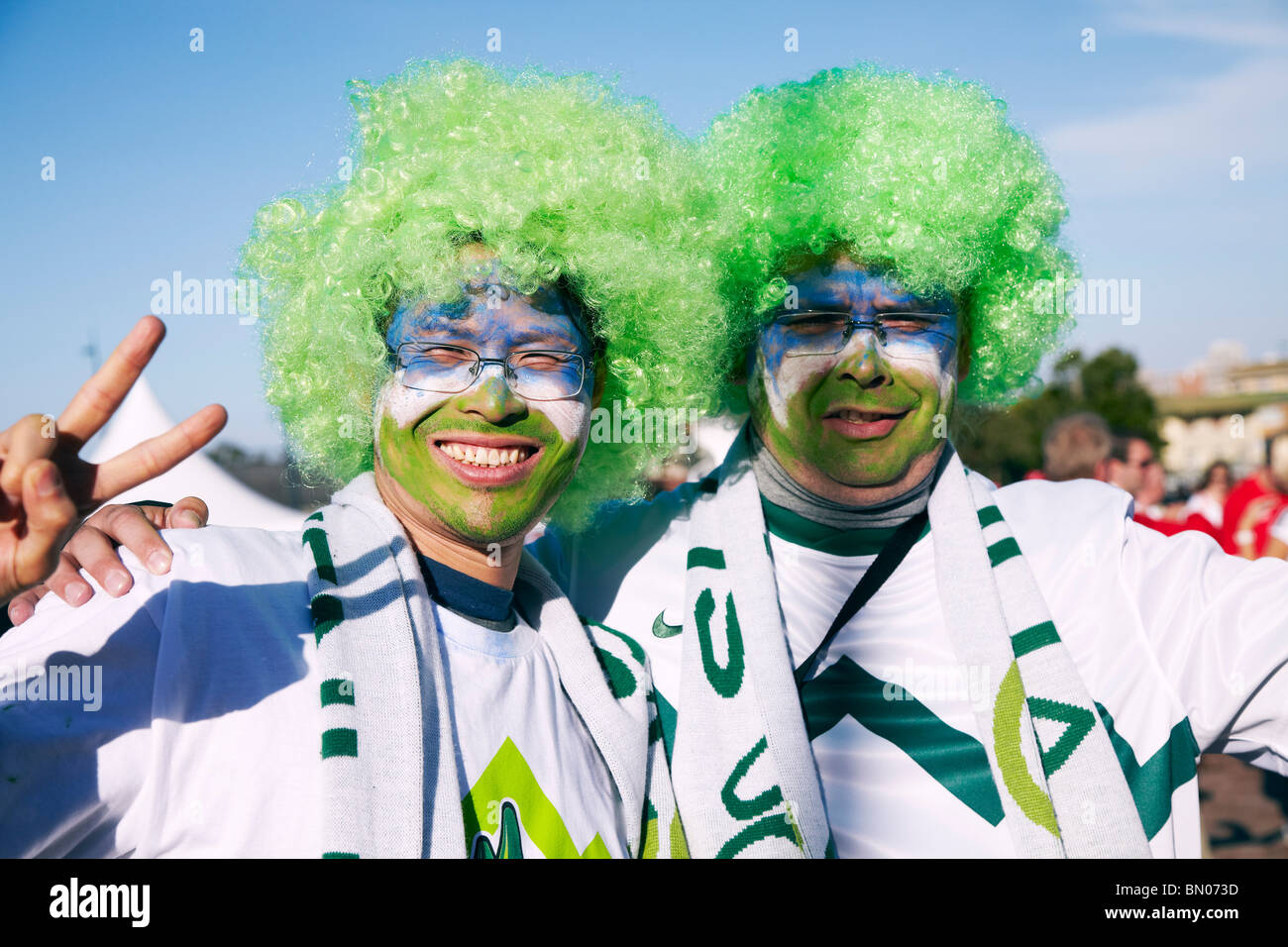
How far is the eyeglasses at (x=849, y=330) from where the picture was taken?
2.41 m

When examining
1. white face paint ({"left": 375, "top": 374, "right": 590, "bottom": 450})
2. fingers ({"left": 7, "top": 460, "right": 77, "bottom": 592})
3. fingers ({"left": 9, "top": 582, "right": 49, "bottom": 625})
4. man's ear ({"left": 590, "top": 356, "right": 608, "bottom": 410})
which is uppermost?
man's ear ({"left": 590, "top": 356, "right": 608, "bottom": 410})

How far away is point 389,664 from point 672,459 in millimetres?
1282

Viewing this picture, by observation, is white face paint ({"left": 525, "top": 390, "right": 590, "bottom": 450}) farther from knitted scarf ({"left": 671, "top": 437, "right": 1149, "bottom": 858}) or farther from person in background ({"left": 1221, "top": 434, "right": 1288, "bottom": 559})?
person in background ({"left": 1221, "top": 434, "right": 1288, "bottom": 559})

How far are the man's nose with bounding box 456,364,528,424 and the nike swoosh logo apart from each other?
2.41 feet

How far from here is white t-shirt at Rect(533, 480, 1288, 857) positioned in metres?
2.19

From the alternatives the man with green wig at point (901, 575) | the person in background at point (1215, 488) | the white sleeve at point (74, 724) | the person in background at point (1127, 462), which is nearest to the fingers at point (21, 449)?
the white sleeve at point (74, 724)

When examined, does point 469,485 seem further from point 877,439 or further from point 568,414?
point 877,439

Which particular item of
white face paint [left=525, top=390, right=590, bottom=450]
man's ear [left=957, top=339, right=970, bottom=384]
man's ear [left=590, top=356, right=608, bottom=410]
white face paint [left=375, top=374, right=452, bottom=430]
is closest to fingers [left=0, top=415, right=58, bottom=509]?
white face paint [left=375, top=374, right=452, bottom=430]

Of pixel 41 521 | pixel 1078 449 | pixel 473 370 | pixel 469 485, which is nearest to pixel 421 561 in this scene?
pixel 469 485

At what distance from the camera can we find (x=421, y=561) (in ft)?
6.79

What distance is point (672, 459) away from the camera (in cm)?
289

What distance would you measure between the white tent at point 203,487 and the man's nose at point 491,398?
8.26ft
